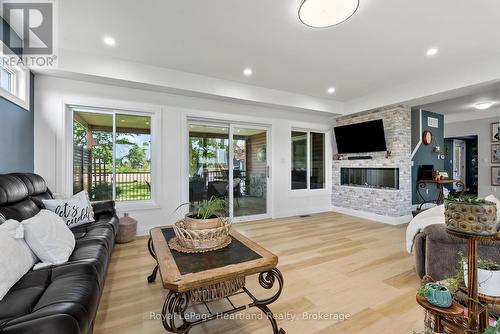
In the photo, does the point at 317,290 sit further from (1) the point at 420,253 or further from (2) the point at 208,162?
(2) the point at 208,162

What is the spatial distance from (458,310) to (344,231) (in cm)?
315

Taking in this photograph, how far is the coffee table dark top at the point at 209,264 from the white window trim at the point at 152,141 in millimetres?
2323

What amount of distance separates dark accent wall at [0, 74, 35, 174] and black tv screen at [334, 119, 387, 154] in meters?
5.75

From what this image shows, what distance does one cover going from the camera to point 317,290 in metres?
2.22

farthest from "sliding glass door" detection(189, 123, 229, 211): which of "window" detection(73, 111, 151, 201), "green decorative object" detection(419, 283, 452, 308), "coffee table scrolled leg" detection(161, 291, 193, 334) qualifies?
"green decorative object" detection(419, 283, 452, 308)

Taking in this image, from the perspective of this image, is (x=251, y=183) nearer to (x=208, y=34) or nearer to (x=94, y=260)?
(x=208, y=34)

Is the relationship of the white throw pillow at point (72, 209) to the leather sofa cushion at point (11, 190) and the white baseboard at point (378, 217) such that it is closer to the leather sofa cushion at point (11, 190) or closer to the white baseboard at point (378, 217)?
the leather sofa cushion at point (11, 190)

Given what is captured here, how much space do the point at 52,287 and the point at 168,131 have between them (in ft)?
9.92

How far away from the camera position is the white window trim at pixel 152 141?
3463 millimetres

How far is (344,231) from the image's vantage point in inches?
164

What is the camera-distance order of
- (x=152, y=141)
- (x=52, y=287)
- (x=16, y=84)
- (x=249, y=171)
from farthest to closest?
(x=249, y=171)
(x=152, y=141)
(x=16, y=84)
(x=52, y=287)

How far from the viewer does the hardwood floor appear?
5.70ft

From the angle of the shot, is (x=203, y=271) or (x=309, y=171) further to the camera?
(x=309, y=171)

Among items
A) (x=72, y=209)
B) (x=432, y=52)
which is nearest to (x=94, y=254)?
(x=72, y=209)
